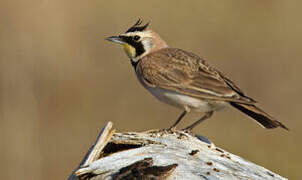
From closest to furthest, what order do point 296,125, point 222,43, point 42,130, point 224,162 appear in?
point 224,162 → point 42,130 → point 296,125 → point 222,43

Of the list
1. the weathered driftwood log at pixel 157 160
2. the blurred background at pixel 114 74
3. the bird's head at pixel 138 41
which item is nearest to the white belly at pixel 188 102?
the bird's head at pixel 138 41

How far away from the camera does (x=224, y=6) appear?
11891mm

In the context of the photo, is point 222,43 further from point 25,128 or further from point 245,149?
point 25,128

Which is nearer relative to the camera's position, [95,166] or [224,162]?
[95,166]

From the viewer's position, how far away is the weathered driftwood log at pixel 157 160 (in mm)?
4031

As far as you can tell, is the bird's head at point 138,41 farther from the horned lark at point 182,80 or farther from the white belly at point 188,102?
the white belly at point 188,102

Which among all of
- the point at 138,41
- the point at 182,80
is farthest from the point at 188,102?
the point at 138,41

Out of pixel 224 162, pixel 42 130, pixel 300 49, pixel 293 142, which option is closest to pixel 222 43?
pixel 300 49

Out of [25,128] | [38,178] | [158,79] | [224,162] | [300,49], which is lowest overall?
[38,178]

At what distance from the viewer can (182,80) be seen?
6.65 meters

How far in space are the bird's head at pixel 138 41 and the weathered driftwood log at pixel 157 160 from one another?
7.97ft

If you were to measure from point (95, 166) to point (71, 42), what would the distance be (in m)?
5.94

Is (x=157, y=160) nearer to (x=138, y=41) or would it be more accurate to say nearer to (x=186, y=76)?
(x=186, y=76)

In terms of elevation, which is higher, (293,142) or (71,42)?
(71,42)
